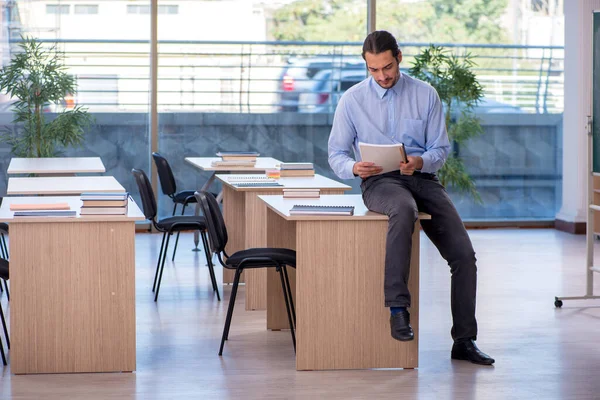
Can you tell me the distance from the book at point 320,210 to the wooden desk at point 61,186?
1334mm

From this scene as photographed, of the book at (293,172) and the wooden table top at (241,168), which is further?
the wooden table top at (241,168)

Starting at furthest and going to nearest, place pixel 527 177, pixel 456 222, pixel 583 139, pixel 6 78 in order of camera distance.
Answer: pixel 527 177, pixel 583 139, pixel 6 78, pixel 456 222

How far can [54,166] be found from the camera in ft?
23.3

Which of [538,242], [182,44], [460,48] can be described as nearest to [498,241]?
[538,242]

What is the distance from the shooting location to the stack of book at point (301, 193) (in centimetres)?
516

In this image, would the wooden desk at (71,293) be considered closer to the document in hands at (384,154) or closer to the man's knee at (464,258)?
the document in hands at (384,154)

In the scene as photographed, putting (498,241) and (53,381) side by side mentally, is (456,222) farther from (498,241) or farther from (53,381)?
(498,241)

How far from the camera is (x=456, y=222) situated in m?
4.70

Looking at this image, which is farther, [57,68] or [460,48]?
[460,48]

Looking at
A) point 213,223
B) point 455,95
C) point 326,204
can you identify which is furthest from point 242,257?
point 455,95

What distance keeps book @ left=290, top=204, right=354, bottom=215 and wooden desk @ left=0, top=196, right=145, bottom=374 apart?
72 cm

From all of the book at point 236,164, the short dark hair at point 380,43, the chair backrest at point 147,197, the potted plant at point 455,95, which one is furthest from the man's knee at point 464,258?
the potted plant at point 455,95

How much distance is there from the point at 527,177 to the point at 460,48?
5.42 ft

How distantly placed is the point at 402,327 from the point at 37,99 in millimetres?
5987
